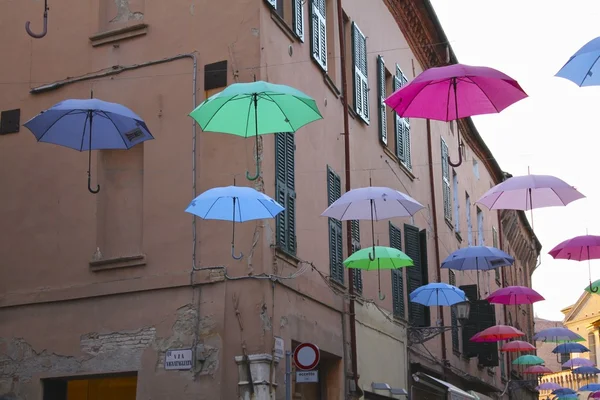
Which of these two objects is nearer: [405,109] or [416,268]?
[405,109]

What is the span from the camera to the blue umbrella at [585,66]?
9.68m

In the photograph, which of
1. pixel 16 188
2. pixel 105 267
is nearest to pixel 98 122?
pixel 105 267

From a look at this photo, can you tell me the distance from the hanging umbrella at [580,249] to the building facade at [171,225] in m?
3.50

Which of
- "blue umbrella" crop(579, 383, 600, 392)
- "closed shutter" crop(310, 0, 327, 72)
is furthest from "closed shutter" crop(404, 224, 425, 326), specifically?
"blue umbrella" crop(579, 383, 600, 392)

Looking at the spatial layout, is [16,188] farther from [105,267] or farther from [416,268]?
[416,268]

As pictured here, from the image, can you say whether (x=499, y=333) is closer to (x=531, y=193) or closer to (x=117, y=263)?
(x=531, y=193)

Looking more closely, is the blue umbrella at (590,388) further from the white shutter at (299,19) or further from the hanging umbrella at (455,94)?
the hanging umbrella at (455,94)

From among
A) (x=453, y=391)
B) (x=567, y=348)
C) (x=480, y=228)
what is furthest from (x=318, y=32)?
(x=567, y=348)

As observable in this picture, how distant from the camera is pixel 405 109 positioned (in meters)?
10.9

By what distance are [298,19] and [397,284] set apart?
6.50 m

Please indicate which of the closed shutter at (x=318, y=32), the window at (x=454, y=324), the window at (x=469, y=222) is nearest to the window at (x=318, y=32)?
the closed shutter at (x=318, y=32)

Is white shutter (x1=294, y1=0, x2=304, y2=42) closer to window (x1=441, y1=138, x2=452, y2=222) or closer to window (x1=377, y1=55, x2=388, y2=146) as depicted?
window (x1=377, y1=55, x2=388, y2=146)

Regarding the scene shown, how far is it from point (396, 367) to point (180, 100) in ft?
25.1

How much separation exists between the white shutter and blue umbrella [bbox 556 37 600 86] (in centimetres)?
567
